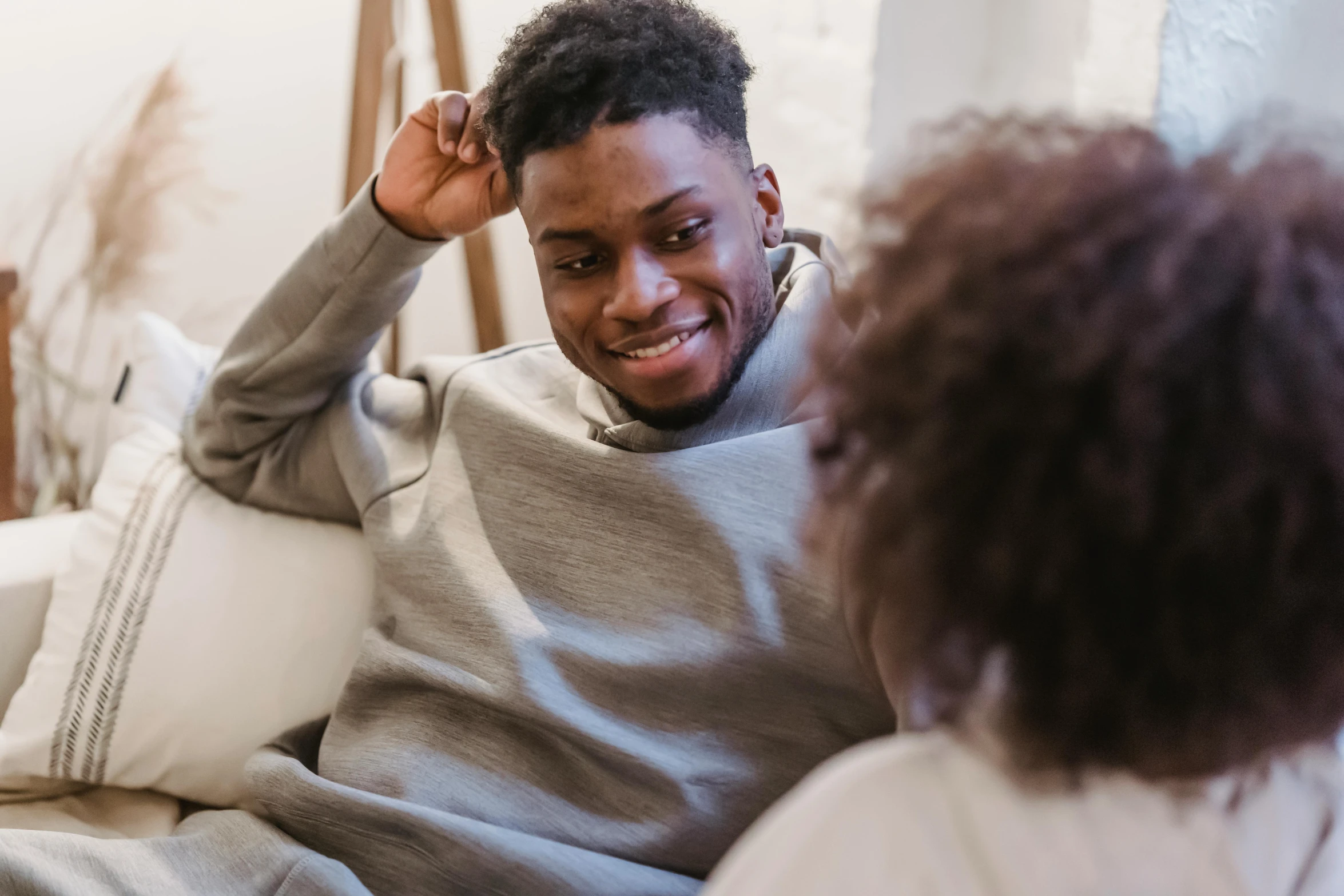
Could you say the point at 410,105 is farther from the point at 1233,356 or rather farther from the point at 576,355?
the point at 1233,356

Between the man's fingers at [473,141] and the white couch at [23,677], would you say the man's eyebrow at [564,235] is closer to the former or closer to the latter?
the man's fingers at [473,141]

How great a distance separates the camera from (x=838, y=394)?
0.56 m

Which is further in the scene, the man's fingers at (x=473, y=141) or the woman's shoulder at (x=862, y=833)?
the man's fingers at (x=473, y=141)

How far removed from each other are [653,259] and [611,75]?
0.55 ft

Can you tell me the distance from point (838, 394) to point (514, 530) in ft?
2.03

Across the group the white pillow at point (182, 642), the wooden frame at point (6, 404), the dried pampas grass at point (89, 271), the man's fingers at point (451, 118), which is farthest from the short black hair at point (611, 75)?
the dried pampas grass at point (89, 271)

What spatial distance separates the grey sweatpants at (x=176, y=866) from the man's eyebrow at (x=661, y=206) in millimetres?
627

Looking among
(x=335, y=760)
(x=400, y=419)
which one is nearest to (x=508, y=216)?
(x=400, y=419)

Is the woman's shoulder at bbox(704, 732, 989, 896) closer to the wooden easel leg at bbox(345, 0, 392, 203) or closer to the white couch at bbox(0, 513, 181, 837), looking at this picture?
the white couch at bbox(0, 513, 181, 837)

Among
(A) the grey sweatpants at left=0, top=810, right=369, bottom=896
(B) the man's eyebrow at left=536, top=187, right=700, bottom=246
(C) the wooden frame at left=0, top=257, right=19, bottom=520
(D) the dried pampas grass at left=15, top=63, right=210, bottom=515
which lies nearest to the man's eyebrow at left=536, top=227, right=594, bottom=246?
(B) the man's eyebrow at left=536, top=187, right=700, bottom=246

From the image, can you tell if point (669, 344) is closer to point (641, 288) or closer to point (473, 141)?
point (641, 288)

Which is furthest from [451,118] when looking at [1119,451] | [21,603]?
[1119,451]

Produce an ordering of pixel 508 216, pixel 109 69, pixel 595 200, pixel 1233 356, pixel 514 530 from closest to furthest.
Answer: pixel 1233 356
pixel 595 200
pixel 514 530
pixel 109 69
pixel 508 216

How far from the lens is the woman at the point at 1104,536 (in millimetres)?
474
